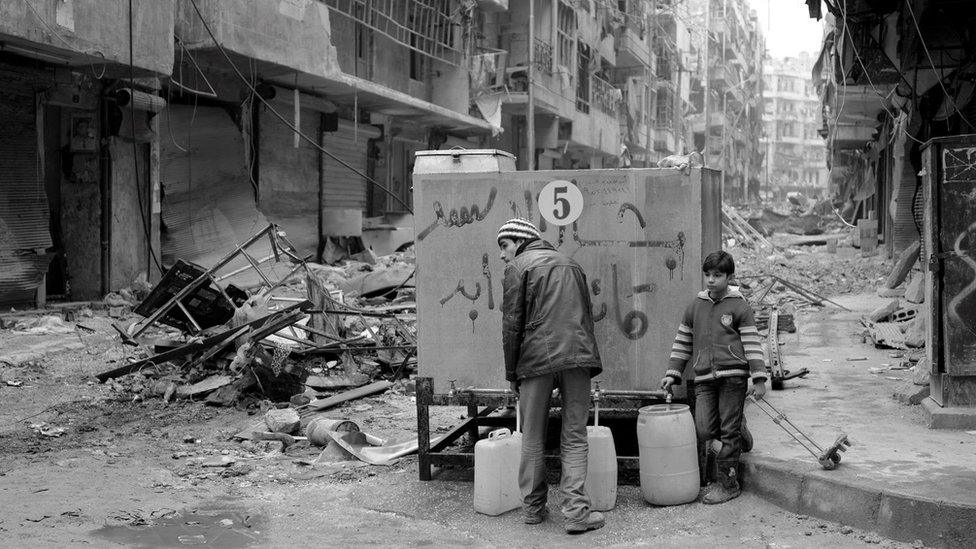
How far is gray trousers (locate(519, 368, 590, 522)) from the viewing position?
5465mm

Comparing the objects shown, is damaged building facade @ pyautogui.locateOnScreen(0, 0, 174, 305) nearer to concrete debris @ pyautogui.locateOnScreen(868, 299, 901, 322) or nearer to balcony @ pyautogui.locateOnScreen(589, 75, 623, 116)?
concrete debris @ pyautogui.locateOnScreen(868, 299, 901, 322)

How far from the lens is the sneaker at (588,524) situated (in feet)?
17.5

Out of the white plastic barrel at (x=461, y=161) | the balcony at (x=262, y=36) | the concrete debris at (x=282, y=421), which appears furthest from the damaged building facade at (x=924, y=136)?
the balcony at (x=262, y=36)

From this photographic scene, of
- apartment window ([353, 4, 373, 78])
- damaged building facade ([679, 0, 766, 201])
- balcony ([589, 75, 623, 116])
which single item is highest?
damaged building facade ([679, 0, 766, 201])

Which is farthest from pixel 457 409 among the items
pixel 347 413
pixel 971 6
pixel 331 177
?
pixel 331 177

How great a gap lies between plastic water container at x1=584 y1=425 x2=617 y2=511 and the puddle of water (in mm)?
1874

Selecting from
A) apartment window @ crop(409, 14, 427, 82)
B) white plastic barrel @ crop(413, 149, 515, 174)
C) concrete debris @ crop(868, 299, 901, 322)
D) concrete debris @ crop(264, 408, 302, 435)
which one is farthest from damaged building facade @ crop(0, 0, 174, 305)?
apartment window @ crop(409, 14, 427, 82)

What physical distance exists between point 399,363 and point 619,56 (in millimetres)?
36873

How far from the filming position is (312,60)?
684 inches

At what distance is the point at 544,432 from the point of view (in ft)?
18.4

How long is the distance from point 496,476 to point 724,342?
61.3 inches

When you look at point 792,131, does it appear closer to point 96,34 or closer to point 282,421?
point 96,34

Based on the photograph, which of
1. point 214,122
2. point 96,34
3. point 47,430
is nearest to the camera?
point 47,430

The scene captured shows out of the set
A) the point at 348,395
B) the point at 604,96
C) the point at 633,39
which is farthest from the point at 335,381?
the point at 633,39
